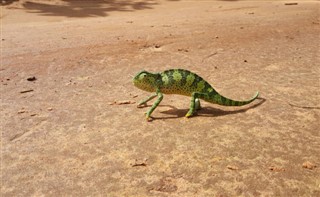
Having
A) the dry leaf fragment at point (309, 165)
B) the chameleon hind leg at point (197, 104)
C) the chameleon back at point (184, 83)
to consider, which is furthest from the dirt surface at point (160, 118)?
the chameleon back at point (184, 83)

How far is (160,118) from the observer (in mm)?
4746

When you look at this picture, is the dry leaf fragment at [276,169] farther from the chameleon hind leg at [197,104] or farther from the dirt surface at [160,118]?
the chameleon hind leg at [197,104]

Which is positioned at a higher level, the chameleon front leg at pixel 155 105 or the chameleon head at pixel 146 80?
the chameleon head at pixel 146 80

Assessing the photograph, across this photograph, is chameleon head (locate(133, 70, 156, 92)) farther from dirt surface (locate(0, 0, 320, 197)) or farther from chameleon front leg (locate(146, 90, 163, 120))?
dirt surface (locate(0, 0, 320, 197))

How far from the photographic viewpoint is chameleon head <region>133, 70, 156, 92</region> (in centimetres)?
480

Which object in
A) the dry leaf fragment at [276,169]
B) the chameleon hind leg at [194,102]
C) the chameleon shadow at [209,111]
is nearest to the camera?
the dry leaf fragment at [276,169]

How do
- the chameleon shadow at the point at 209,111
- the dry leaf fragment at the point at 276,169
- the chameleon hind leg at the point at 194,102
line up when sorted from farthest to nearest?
the chameleon shadow at the point at 209,111, the chameleon hind leg at the point at 194,102, the dry leaf fragment at the point at 276,169

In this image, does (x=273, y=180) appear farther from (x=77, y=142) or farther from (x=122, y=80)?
(x=122, y=80)

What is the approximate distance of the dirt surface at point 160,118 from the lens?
11.6ft

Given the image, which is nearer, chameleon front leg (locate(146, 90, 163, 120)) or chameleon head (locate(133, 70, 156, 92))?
chameleon front leg (locate(146, 90, 163, 120))

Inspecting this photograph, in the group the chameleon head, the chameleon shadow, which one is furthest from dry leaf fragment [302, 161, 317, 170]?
the chameleon head

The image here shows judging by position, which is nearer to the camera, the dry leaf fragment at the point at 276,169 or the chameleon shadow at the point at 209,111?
the dry leaf fragment at the point at 276,169

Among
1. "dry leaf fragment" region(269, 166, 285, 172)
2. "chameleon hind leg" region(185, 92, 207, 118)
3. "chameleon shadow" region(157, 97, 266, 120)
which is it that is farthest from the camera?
"chameleon shadow" region(157, 97, 266, 120)

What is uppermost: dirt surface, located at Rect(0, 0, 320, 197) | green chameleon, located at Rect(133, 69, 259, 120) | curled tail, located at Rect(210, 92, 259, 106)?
green chameleon, located at Rect(133, 69, 259, 120)
